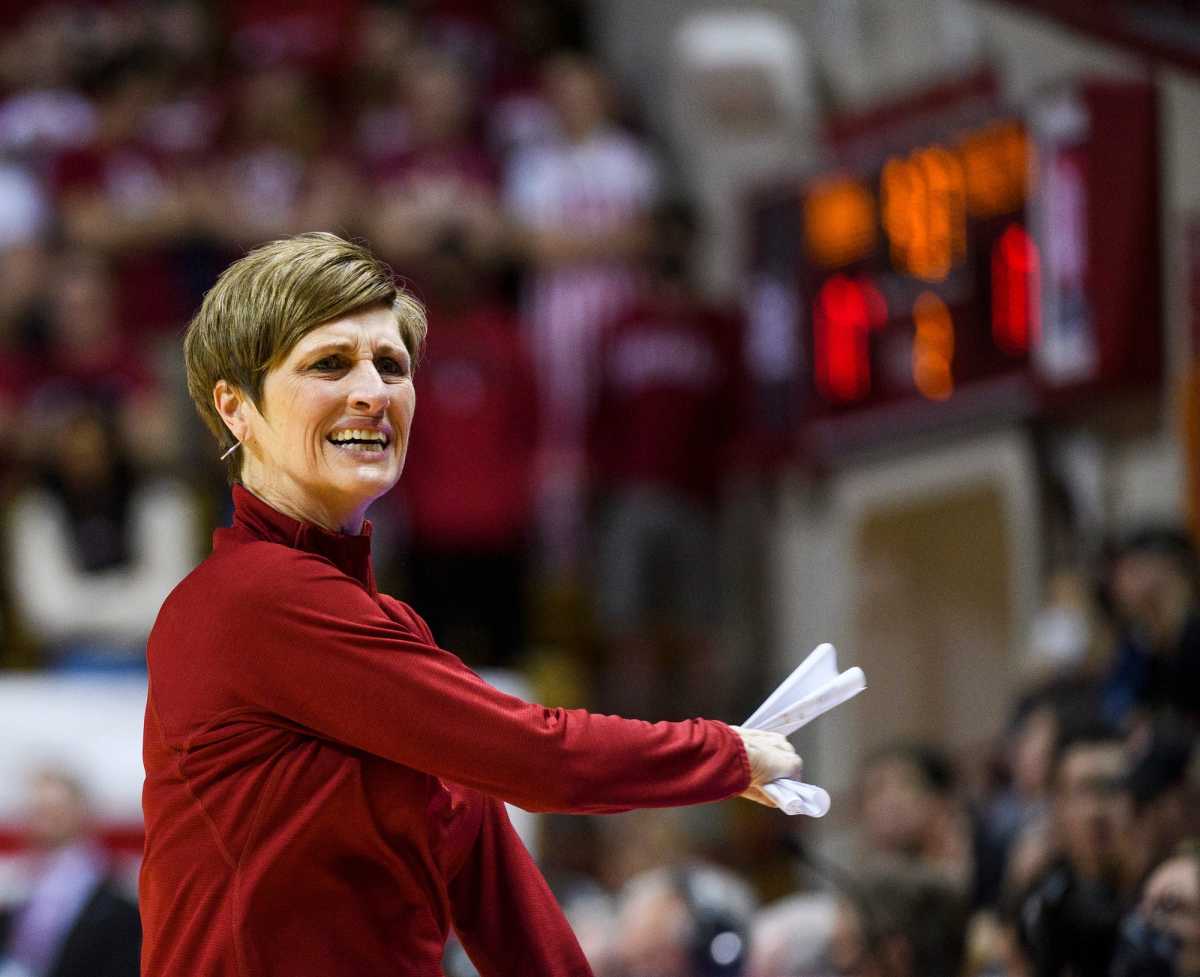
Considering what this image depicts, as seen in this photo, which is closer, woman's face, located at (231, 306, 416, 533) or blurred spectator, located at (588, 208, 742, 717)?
woman's face, located at (231, 306, 416, 533)

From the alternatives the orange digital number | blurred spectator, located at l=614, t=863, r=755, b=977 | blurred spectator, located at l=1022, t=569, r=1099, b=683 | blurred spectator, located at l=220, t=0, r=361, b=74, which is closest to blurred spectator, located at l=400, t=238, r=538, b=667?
the orange digital number

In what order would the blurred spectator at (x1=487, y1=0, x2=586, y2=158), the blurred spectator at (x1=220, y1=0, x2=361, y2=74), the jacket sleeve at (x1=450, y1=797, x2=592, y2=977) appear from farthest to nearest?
the blurred spectator at (x1=220, y1=0, x2=361, y2=74) < the blurred spectator at (x1=487, y1=0, x2=586, y2=158) < the jacket sleeve at (x1=450, y1=797, x2=592, y2=977)

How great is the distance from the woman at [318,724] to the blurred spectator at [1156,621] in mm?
3376

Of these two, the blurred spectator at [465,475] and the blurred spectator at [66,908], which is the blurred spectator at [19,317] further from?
the blurred spectator at [66,908]

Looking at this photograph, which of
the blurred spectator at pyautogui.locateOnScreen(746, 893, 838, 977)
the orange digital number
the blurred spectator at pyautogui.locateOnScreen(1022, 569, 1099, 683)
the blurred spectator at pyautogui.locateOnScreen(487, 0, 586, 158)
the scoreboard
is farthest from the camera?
the blurred spectator at pyautogui.locateOnScreen(487, 0, 586, 158)

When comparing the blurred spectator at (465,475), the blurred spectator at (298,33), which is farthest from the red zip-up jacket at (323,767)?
the blurred spectator at (298,33)

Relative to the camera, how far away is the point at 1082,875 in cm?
460

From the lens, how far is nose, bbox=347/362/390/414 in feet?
8.04

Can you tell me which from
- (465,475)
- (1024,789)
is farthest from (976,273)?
(465,475)

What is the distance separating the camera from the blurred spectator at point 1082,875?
4355 mm

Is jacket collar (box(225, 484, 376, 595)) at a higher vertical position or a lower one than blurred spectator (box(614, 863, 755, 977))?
higher

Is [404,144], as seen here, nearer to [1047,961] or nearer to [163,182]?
[163,182]

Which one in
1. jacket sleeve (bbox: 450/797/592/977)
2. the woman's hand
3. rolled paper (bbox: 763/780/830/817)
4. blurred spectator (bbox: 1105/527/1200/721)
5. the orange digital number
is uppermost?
the orange digital number

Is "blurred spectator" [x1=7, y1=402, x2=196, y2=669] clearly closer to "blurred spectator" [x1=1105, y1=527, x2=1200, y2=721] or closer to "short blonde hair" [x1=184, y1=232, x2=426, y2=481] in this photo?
"blurred spectator" [x1=1105, y1=527, x2=1200, y2=721]
